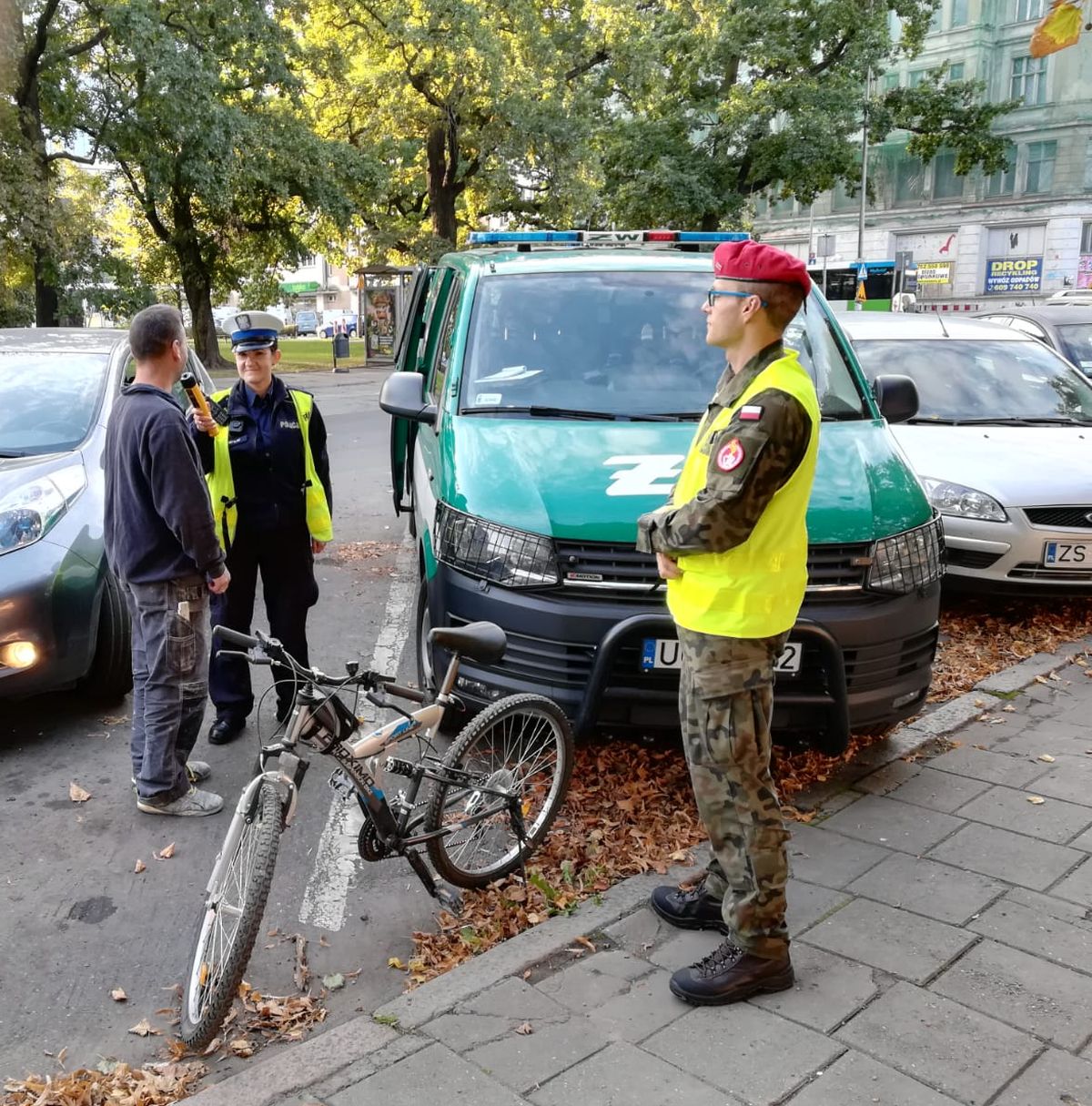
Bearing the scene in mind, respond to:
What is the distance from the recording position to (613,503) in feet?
13.2

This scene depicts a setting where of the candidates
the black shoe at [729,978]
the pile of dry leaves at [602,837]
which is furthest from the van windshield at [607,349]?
the black shoe at [729,978]

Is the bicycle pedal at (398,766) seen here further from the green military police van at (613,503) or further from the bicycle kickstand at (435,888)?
the green military police van at (613,503)

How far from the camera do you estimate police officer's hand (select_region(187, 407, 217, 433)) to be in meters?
4.44

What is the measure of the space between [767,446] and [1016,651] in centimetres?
430

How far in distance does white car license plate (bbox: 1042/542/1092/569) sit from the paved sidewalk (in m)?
2.71

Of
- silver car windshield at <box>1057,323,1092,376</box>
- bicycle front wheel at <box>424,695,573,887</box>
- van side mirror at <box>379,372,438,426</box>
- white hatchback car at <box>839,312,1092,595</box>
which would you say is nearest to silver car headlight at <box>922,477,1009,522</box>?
white hatchback car at <box>839,312,1092,595</box>

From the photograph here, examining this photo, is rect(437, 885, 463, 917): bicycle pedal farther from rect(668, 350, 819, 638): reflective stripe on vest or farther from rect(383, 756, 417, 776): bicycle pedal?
rect(668, 350, 819, 638): reflective stripe on vest

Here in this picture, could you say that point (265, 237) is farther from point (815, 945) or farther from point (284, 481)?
point (815, 945)

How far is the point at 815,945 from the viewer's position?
128 inches

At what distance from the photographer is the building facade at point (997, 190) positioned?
165 feet

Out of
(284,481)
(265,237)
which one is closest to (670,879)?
(284,481)

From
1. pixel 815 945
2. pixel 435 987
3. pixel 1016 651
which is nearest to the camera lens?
pixel 435 987

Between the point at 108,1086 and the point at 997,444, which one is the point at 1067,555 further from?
the point at 108,1086

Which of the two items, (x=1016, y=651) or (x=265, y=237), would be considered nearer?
(x=1016, y=651)
